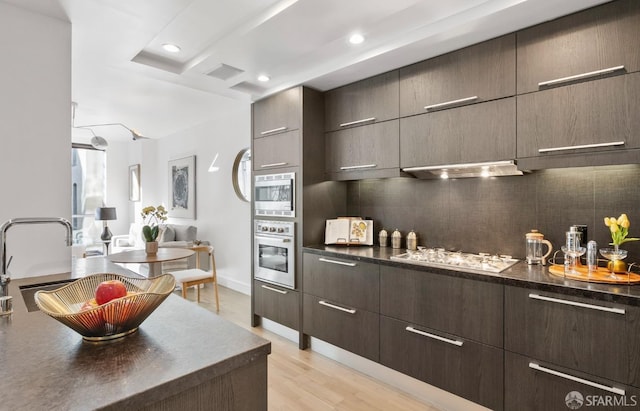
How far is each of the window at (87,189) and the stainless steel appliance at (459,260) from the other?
7.32 metres

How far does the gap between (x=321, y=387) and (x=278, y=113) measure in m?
2.32

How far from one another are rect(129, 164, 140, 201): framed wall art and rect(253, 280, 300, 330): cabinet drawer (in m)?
5.23

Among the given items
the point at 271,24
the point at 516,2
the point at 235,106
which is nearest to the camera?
the point at 516,2

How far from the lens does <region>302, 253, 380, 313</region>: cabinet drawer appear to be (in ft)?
7.70

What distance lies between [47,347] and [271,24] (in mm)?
1946

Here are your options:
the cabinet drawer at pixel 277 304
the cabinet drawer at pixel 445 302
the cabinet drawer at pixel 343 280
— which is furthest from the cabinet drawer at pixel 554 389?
the cabinet drawer at pixel 277 304

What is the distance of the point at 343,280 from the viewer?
8.31 ft

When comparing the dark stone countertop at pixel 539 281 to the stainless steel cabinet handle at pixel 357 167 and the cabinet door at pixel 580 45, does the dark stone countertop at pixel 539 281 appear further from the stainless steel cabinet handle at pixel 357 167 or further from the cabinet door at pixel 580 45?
the cabinet door at pixel 580 45

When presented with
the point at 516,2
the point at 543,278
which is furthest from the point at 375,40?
the point at 543,278

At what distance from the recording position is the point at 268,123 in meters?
3.19

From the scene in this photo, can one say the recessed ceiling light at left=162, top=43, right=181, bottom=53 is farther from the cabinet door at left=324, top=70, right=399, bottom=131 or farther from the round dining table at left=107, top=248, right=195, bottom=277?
the round dining table at left=107, top=248, right=195, bottom=277

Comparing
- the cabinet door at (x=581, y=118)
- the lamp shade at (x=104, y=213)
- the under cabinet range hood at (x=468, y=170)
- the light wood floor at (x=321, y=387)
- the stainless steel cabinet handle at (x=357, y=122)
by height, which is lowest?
the light wood floor at (x=321, y=387)

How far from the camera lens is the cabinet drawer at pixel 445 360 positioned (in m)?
1.81

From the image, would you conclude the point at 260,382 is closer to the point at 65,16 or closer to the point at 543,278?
the point at 543,278
